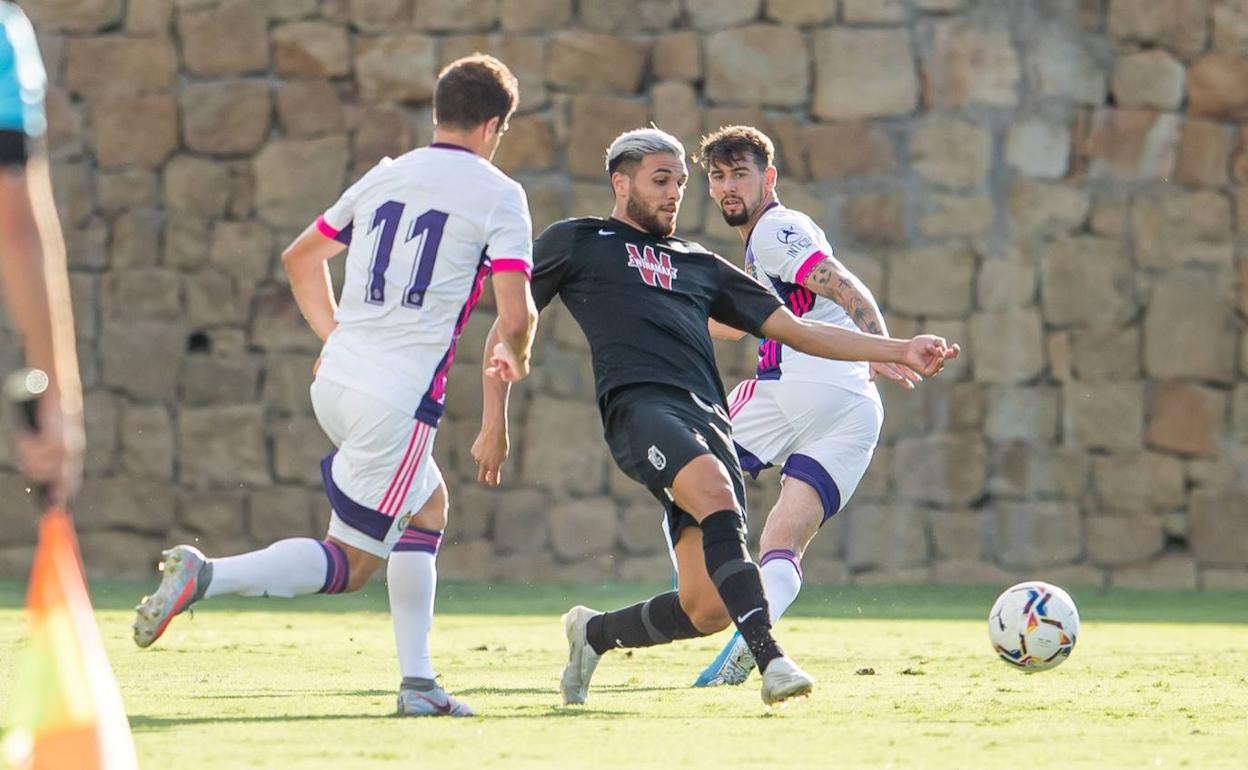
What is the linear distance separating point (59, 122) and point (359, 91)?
196cm

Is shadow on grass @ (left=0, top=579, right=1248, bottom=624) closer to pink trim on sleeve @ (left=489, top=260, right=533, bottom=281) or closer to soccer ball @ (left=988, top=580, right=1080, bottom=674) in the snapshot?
soccer ball @ (left=988, top=580, right=1080, bottom=674)

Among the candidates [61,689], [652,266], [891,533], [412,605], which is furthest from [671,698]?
[891,533]

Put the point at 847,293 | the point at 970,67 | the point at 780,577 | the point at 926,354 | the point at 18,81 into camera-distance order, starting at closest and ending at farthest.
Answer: the point at 18,81 → the point at 926,354 → the point at 780,577 → the point at 847,293 → the point at 970,67

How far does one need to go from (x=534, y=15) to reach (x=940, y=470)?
392cm

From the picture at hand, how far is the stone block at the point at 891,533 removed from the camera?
12258 mm

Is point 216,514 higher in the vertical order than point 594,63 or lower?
lower

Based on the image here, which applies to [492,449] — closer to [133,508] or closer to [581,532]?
[581,532]

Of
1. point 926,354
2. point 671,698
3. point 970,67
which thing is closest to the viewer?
point 926,354

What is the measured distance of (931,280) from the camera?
1228 centimetres

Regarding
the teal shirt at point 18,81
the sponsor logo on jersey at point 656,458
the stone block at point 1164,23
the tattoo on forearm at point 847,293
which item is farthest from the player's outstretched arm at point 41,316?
the stone block at point 1164,23

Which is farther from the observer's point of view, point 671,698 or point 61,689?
point 671,698

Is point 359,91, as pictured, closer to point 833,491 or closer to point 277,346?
point 277,346

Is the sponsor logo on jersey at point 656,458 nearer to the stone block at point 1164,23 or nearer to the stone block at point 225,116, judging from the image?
the stone block at point 225,116

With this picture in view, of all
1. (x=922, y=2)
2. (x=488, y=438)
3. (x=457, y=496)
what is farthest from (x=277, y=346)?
(x=488, y=438)
